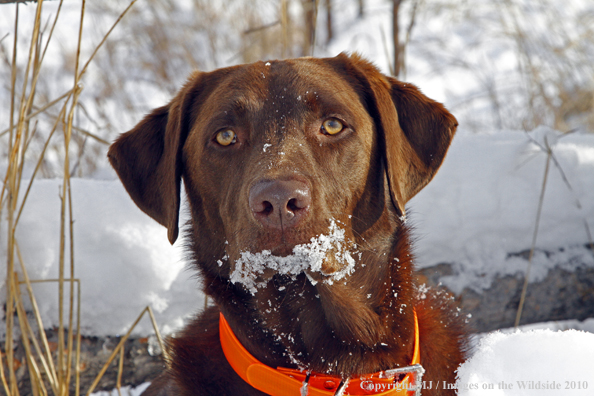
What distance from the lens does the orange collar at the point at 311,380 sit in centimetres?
190

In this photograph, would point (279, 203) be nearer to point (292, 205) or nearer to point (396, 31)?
point (292, 205)

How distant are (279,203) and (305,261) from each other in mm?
257

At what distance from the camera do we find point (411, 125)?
7.50 ft

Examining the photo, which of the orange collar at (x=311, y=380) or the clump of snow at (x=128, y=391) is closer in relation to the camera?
the orange collar at (x=311, y=380)

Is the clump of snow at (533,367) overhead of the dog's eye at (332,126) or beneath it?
beneath

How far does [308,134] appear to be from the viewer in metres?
2.04

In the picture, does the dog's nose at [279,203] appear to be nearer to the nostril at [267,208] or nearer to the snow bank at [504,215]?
the nostril at [267,208]

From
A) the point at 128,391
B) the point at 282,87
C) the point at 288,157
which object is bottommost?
the point at 128,391

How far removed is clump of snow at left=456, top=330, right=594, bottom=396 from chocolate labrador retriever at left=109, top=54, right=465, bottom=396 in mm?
255

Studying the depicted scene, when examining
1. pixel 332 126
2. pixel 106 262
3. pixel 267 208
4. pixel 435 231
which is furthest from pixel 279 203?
pixel 435 231

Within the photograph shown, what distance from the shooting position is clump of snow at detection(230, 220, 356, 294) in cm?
177

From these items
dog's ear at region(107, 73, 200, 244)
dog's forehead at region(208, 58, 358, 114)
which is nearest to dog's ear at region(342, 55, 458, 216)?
dog's forehead at region(208, 58, 358, 114)

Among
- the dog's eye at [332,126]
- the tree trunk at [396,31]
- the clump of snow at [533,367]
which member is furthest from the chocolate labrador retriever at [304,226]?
the tree trunk at [396,31]

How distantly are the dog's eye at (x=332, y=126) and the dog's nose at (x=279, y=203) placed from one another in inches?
17.3
